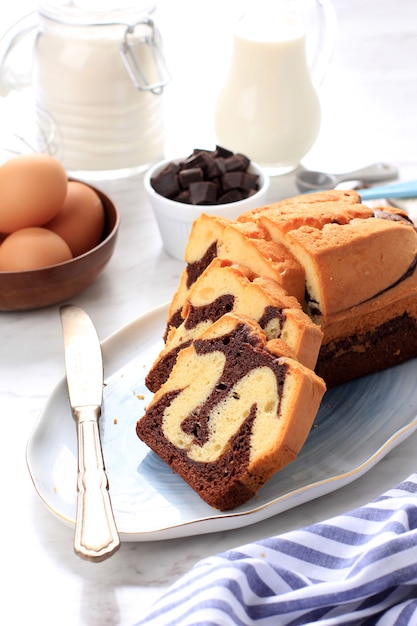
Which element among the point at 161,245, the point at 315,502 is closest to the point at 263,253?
the point at 315,502

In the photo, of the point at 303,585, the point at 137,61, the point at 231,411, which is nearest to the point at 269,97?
the point at 137,61

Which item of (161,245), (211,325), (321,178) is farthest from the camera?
(321,178)

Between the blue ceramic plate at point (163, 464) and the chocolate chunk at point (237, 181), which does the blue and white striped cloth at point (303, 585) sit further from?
the chocolate chunk at point (237, 181)

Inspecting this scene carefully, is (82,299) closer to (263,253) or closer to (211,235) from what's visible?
(211,235)

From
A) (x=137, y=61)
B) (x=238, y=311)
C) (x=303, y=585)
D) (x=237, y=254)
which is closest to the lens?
(x=303, y=585)

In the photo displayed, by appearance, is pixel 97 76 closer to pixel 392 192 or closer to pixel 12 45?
pixel 12 45

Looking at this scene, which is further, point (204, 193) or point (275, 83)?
point (275, 83)

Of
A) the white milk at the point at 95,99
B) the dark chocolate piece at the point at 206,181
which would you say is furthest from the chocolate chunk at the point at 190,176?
the white milk at the point at 95,99

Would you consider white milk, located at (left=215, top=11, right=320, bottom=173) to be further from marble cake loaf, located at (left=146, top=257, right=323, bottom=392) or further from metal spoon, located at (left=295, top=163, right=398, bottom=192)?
marble cake loaf, located at (left=146, top=257, right=323, bottom=392)
